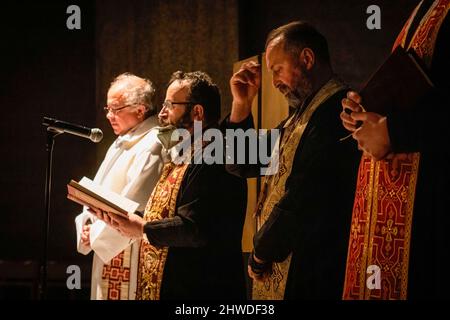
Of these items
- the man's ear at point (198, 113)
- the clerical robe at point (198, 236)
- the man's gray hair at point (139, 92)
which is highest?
the man's gray hair at point (139, 92)

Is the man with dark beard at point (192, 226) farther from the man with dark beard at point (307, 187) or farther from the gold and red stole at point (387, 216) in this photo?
the gold and red stole at point (387, 216)

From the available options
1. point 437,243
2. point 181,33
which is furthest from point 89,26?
point 437,243

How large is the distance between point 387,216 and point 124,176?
2158 millimetres

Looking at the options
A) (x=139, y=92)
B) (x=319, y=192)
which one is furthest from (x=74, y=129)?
(x=319, y=192)

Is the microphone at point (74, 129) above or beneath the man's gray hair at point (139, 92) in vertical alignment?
beneath

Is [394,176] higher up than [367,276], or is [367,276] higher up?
[394,176]

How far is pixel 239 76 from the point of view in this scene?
3500mm

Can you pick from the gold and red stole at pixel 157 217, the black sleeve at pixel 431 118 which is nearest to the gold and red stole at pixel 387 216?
the black sleeve at pixel 431 118

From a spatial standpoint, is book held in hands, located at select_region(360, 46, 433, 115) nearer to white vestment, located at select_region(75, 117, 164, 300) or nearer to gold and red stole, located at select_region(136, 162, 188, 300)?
gold and red stole, located at select_region(136, 162, 188, 300)

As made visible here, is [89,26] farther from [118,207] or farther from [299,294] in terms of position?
[299,294]

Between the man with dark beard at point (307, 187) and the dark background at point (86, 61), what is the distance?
1.28m

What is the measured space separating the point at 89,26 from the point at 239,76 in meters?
2.64

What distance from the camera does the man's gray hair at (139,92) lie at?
14.4 ft

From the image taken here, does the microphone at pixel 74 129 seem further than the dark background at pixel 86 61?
No
